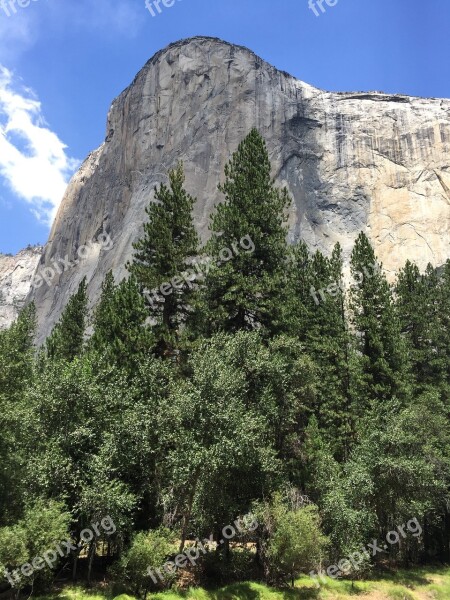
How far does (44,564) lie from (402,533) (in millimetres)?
18863

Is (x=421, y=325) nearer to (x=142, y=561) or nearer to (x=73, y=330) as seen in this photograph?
(x=142, y=561)

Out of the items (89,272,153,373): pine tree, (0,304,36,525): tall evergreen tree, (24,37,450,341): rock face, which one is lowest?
(0,304,36,525): tall evergreen tree

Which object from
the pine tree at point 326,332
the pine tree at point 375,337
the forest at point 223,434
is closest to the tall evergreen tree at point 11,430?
the forest at point 223,434

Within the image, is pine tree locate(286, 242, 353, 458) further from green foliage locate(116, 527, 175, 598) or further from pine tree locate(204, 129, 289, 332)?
green foliage locate(116, 527, 175, 598)

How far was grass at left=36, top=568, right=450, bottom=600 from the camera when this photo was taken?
1633 centimetres

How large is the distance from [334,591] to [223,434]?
917cm

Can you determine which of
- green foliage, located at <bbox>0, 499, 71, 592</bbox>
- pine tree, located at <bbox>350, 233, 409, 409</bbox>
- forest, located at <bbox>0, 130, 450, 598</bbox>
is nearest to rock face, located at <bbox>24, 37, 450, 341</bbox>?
pine tree, located at <bbox>350, 233, 409, 409</bbox>

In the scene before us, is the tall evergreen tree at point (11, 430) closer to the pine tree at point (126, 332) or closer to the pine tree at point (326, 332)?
the pine tree at point (126, 332)

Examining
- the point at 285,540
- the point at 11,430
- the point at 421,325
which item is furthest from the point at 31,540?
the point at 421,325

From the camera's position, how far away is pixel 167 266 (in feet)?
89.5

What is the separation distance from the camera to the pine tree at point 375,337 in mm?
31062

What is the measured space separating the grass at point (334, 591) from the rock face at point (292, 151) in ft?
173

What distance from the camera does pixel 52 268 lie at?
4348 inches

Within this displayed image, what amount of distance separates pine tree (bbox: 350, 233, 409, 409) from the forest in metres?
0.11
